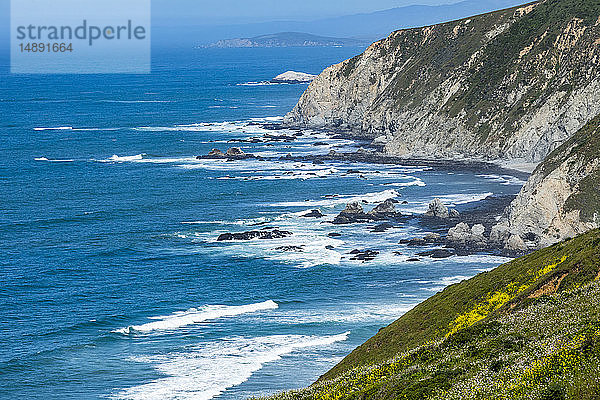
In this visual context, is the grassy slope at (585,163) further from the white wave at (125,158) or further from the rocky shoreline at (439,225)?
the white wave at (125,158)

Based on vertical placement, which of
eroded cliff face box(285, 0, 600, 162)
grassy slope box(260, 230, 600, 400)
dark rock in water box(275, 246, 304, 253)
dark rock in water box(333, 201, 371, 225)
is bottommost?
dark rock in water box(275, 246, 304, 253)

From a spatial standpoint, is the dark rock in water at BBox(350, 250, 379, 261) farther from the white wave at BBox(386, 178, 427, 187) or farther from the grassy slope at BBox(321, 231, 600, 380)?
the white wave at BBox(386, 178, 427, 187)

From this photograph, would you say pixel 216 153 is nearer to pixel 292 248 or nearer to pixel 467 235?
pixel 292 248

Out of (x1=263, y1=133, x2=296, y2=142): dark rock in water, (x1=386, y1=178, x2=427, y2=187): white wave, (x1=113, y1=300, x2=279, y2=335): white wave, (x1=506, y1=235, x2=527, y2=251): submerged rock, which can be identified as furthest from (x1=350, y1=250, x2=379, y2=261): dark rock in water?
(x1=263, y1=133, x2=296, y2=142): dark rock in water

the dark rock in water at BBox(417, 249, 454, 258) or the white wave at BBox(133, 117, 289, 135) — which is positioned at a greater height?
the white wave at BBox(133, 117, 289, 135)

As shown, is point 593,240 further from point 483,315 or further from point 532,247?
point 532,247

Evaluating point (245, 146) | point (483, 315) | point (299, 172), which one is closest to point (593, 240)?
point (483, 315)

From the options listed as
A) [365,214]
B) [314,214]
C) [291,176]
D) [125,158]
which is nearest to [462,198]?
[365,214]
